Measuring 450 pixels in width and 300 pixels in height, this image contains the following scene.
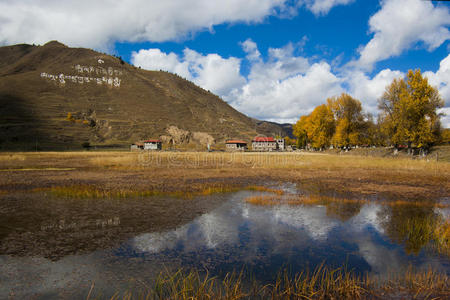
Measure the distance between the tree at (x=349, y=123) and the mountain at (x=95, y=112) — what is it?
263 feet

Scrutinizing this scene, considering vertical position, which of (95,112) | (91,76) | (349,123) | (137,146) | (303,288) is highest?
(91,76)

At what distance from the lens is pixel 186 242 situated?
9.60 metres

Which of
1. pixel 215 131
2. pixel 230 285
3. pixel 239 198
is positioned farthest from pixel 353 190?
pixel 215 131

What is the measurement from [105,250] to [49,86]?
17613 cm

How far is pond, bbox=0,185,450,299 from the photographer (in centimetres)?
727

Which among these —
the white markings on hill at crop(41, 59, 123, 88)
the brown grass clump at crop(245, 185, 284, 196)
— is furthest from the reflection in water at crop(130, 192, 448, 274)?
the white markings on hill at crop(41, 59, 123, 88)

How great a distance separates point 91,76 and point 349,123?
163607 millimetres

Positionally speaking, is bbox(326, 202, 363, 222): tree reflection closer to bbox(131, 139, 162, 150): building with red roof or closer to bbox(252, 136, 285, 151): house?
bbox(131, 139, 162, 150): building with red roof

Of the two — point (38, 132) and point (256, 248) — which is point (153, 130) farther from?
point (256, 248)

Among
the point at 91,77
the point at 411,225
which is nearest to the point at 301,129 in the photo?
the point at 411,225

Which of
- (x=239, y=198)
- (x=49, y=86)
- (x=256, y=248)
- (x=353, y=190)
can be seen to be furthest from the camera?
(x=49, y=86)

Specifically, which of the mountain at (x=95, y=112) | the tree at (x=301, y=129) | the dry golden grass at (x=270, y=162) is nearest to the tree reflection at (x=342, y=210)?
the dry golden grass at (x=270, y=162)

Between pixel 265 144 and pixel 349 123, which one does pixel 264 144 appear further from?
pixel 349 123

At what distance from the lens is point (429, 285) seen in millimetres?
6488
